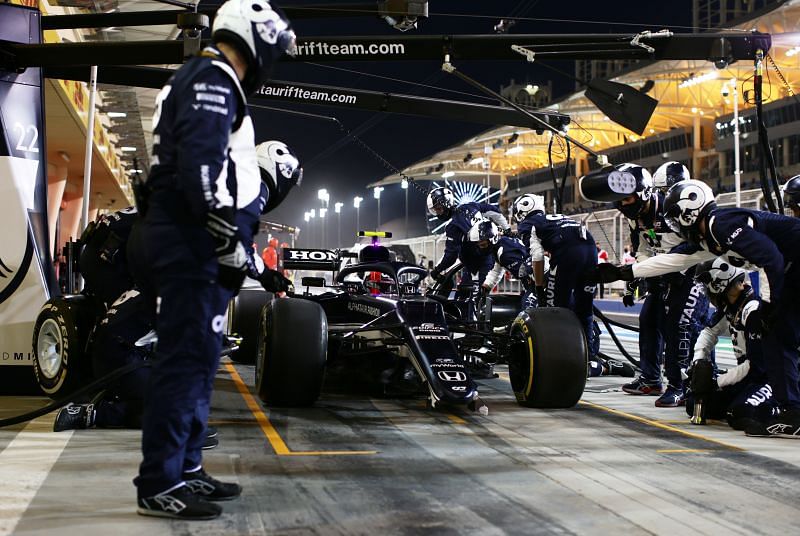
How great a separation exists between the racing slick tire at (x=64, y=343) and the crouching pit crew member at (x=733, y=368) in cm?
465

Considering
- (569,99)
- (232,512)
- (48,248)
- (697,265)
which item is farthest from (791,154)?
(232,512)

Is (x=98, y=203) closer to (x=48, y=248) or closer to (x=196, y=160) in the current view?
(x=48, y=248)

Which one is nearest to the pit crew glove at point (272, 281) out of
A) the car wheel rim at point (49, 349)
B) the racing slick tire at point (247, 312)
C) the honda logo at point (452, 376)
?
the honda logo at point (452, 376)

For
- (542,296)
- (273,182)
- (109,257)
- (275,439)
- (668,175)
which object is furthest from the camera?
(542,296)

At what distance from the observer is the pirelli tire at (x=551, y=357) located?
6434mm

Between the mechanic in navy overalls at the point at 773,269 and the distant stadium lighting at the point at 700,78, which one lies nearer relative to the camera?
the mechanic in navy overalls at the point at 773,269

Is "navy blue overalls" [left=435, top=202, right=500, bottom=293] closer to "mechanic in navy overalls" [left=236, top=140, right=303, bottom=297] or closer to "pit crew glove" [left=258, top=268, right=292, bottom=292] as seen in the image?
"mechanic in navy overalls" [left=236, top=140, right=303, bottom=297]

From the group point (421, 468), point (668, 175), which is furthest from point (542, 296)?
point (421, 468)

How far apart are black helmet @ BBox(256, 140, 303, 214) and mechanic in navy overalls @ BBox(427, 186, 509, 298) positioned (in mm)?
4327

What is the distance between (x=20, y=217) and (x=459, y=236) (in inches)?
204

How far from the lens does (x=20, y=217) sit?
23.4 ft

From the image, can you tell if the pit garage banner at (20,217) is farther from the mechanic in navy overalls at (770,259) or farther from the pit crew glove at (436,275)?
the mechanic in navy overalls at (770,259)

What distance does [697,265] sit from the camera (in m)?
6.76

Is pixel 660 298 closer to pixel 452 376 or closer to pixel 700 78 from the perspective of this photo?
pixel 452 376
